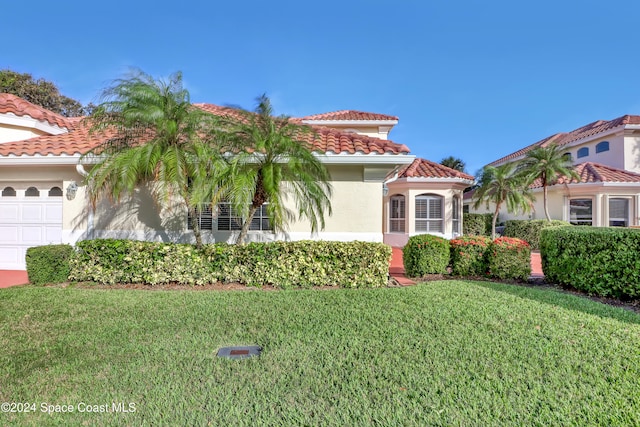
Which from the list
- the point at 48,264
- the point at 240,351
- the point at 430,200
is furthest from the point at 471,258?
the point at 48,264

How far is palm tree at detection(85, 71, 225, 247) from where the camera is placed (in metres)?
7.31

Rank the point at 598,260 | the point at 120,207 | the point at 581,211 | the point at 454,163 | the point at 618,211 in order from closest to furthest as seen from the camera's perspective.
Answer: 1. the point at 598,260
2. the point at 120,207
3. the point at 618,211
4. the point at 581,211
5. the point at 454,163

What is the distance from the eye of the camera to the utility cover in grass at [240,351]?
4107mm

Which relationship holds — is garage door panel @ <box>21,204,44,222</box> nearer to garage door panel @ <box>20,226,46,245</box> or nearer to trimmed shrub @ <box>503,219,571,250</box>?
garage door panel @ <box>20,226,46,245</box>

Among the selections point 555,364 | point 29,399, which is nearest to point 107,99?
point 29,399

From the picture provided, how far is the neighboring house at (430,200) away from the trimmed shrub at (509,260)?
755 cm

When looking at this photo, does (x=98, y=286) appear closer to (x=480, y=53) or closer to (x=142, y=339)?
(x=142, y=339)

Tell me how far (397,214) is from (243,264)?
39.0 feet

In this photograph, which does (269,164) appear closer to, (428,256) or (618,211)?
(428,256)

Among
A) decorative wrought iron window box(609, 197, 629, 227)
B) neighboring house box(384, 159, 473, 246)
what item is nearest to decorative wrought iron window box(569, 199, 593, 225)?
decorative wrought iron window box(609, 197, 629, 227)

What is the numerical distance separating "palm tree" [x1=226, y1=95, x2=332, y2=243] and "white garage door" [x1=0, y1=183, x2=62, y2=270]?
6.80 meters

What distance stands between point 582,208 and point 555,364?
2309cm

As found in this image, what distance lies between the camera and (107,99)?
7.47 meters

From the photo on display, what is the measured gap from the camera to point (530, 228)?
60.5 feet
